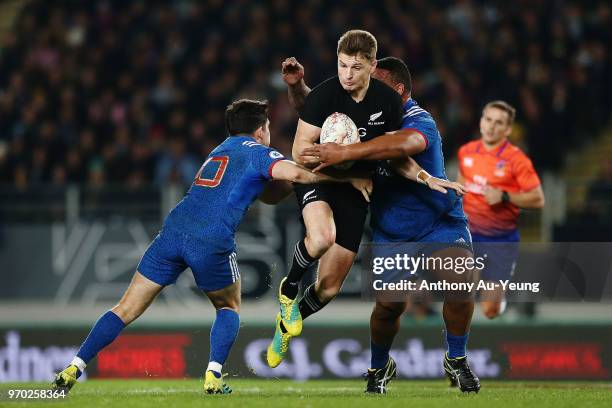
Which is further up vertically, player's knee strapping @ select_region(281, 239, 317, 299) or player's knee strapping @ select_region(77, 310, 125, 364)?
player's knee strapping @ select_region(281, 239, 317, 299)

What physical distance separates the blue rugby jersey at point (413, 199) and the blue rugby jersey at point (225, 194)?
910 mm

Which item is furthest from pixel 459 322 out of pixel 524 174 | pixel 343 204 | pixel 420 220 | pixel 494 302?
pixel 524 174

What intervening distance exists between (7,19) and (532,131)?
1215 centimetres

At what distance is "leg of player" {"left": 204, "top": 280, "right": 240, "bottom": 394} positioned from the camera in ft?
27.6

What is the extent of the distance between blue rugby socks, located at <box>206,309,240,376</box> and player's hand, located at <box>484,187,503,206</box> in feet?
11.1

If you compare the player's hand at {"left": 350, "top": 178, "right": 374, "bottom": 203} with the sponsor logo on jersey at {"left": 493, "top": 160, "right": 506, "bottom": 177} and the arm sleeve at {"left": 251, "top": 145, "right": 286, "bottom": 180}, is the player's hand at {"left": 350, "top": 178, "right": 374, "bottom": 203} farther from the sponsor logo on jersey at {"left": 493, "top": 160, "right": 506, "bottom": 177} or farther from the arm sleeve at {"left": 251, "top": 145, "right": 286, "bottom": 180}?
the sponsor logo on jersey at {"left": 493, "top": 160, "right": 506, "bottom": 177}

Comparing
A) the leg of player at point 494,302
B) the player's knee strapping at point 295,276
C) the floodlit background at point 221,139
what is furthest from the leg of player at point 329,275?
the floodlit background at point 221,139

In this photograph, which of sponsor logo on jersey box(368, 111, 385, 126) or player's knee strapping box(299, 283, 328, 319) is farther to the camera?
player's knee strapping box(299, 283, 328, 319)

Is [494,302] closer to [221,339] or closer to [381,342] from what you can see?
[381,342]

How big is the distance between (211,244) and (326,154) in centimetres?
107

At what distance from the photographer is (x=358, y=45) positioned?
8.04 m

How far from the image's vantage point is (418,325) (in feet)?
43.3

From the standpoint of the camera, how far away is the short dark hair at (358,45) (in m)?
8.05

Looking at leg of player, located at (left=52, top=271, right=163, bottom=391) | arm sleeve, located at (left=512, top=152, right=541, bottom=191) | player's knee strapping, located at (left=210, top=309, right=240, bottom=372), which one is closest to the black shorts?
player's knee strapping, located at (left=210, top=309, right=240, bottom=372)
